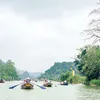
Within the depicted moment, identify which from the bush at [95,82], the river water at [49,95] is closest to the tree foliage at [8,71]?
the bush at [95,82]

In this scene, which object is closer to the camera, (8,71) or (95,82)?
(95,82)

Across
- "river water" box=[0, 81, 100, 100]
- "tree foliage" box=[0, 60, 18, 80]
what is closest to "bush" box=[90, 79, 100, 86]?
"river water" box=[0, 81, 100, 100]

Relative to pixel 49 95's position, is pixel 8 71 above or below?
above

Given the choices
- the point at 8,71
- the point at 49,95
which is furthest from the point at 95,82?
the point at 8,71

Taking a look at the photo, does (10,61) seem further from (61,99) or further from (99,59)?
(61,99)

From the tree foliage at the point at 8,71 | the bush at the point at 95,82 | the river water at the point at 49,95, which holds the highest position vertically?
the tree foliage at the point at 8,71

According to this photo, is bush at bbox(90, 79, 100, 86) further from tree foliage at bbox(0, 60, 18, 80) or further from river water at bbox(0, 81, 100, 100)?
tree foliage at bbox(0, 60, 18, 80)

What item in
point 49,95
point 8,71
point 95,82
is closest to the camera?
point 49,95

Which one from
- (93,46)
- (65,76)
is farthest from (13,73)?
→ (93,46)

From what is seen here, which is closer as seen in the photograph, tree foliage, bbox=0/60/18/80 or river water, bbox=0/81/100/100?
river water, bbox=0/81/100/100

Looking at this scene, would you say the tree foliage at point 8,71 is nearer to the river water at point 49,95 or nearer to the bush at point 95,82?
the bush at point 95,82

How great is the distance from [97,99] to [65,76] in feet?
276

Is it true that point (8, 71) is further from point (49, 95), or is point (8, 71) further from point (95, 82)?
point (49, 95)

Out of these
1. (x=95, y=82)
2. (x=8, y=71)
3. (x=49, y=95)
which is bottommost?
(x=49, y=95)
